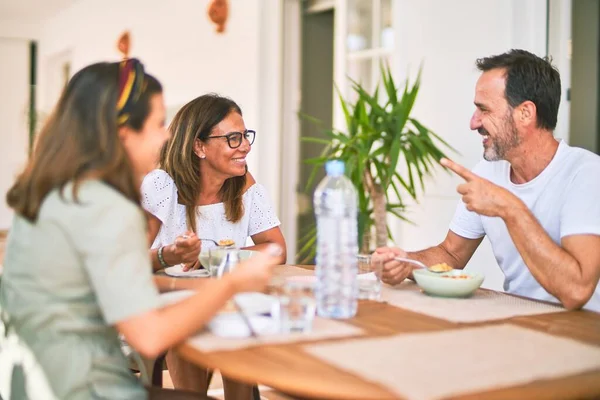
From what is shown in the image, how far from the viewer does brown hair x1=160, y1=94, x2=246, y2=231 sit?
2.52 meters

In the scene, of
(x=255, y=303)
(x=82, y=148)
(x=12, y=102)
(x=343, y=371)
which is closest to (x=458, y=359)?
(x=343, y=371)

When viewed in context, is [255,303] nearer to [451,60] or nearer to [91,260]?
[91,260]

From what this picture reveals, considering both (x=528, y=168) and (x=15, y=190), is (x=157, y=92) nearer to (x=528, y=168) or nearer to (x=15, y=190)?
(x=15, y=190)

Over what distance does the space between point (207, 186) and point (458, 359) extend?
1579 mm

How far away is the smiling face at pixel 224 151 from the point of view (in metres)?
2.51

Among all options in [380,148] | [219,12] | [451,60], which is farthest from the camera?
[219,12]

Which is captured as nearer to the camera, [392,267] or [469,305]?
[469,305]

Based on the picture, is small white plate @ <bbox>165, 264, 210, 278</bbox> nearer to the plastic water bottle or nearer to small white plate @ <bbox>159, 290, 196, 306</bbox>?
small white plate @ <bbox>159, 290, 196, 306</bbox>

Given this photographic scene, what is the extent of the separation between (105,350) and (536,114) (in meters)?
1.42

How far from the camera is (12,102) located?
1026 cm

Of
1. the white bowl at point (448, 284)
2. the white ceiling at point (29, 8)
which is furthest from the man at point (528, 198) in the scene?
the white ceiling at point (29, 8)

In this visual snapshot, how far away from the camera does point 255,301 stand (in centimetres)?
150

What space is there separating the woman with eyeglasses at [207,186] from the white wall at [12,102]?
842 cm

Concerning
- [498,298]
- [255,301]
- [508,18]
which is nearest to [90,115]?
[255,301]
